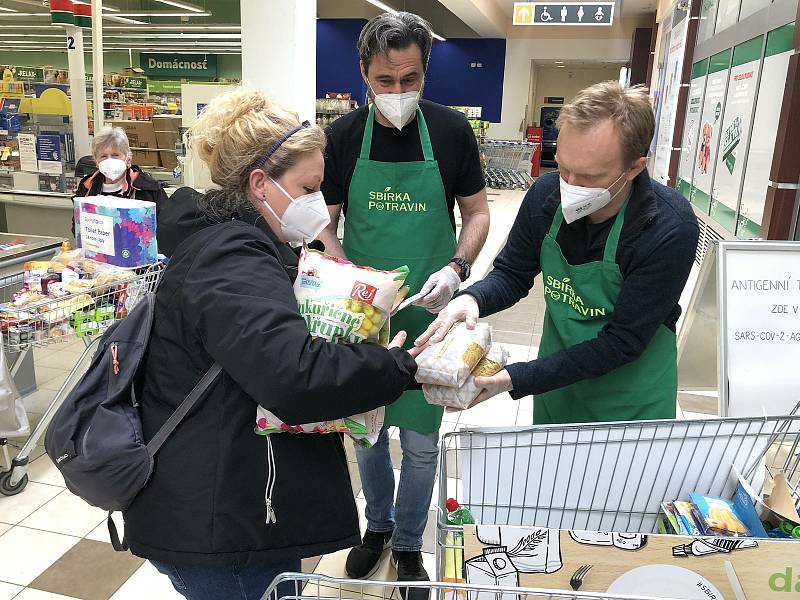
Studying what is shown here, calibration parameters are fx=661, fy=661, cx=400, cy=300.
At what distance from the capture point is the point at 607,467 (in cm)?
141

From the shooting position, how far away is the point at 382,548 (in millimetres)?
2627

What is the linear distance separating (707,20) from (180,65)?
23.2m

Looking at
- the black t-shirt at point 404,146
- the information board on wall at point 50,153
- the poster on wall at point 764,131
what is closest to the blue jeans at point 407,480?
the black t-shirt at point 404,146

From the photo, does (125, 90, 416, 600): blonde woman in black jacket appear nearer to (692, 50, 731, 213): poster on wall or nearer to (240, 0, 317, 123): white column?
(240, 0, 317, 123): white column

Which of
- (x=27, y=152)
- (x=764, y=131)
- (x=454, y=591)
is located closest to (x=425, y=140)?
(x=454, y=591)

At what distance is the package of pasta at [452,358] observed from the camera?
140 cm

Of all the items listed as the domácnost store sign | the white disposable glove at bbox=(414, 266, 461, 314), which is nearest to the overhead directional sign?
the white disposable glove at bbox=(414, 266, 461, 314)

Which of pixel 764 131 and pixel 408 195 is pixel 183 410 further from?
pixel 764 131

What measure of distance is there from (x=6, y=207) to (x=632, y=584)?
7.04 metres

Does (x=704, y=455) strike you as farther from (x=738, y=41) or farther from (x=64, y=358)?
(x=738, y=41)

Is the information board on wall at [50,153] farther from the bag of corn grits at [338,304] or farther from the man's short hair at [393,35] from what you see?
the bag of corn grits at [338,304]

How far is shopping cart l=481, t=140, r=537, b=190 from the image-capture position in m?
15.7

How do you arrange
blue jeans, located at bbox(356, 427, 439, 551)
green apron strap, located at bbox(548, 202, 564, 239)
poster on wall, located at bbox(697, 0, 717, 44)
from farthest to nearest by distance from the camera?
poster on wall, located at bbox(697, 0, 717, 44) < blue jeans, located at bbox(356, 427, 439, 551) < green apron strap, located at bbox(548, 202, 564, 239)

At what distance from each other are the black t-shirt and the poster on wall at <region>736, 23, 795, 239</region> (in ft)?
8.41
